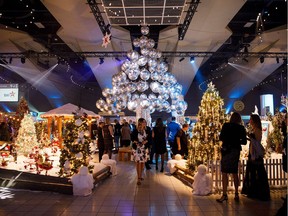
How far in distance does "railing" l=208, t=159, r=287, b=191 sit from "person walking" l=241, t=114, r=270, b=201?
480mm

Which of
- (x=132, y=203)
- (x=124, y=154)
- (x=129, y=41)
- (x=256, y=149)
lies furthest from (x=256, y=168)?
(x=129, y=41)

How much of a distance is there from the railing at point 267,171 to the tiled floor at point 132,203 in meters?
0.29

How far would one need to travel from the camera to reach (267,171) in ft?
20.7

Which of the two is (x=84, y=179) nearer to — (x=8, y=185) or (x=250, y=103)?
(x=8, y=185)

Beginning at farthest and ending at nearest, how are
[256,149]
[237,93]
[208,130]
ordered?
[237,93]
[208,130]
[256,149]

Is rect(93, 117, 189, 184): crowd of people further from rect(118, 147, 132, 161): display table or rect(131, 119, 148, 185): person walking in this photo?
rect(118, 147, 132, 161): display table

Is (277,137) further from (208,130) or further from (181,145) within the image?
(208,130)

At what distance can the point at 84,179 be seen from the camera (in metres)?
A: 5.86

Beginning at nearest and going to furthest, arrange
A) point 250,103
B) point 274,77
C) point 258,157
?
point 258,157 < point 274,77 < point 250,103

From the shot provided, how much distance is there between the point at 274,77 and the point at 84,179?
20783 mm

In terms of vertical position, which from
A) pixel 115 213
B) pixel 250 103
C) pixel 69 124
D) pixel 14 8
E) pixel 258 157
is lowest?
pixel 115 213

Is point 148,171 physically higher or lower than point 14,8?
lower

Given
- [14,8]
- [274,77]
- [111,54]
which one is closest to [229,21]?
[111,54]

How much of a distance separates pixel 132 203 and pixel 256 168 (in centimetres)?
229
